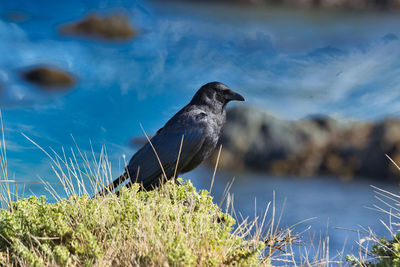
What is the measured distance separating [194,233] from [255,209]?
62 cm

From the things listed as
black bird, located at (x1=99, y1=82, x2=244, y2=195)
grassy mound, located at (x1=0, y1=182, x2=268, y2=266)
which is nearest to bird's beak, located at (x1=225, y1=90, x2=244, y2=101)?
black bird, located at (x1=99, y1=82, x2=244, y2=195)

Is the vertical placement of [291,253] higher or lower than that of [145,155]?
lower

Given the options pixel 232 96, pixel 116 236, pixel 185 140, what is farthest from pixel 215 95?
pixel 116 236

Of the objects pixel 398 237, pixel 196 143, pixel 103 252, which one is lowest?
pixel 398 237

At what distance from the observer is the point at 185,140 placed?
15.7ft

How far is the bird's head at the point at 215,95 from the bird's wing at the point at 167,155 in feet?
1.34

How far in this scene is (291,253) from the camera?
4.01 metres

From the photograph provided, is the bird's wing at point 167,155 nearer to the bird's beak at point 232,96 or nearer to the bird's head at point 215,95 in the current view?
the bird's head at point 215,95

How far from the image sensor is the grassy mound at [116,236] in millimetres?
3449

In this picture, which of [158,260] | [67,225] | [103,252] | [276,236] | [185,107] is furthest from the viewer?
[185,107]

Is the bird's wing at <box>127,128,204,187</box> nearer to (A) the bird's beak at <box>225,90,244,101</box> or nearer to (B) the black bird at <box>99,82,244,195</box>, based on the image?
(B) the black bird at <box>99,82,244,195</box>

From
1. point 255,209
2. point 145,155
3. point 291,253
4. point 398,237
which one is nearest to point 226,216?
point 255,209

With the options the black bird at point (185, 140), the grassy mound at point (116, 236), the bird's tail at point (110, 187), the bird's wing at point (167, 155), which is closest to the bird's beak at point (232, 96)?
the black bird at point (185, 140)

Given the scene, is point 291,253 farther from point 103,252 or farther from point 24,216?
point 24,216
